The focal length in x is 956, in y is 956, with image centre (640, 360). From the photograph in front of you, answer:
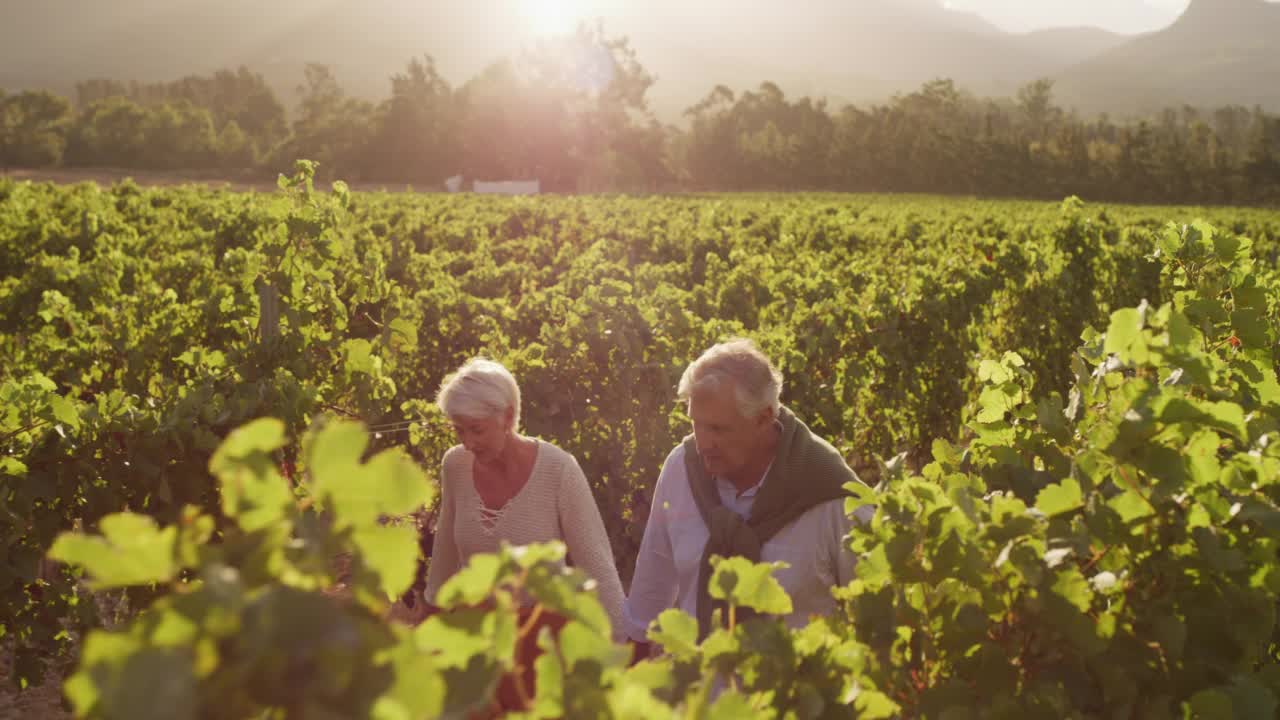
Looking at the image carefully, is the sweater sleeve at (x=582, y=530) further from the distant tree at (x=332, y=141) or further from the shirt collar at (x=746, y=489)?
the distant tree at (x=332, y=141)

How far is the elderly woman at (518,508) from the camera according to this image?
3447 mm

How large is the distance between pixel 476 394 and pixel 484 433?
0.15 metres

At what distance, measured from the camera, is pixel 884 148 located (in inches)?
2852

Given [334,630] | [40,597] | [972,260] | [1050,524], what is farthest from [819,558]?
[972,260]

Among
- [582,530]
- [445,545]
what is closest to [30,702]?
[445,545]

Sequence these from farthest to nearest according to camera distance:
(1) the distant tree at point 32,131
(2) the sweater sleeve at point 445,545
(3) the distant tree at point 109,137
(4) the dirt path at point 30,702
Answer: (3) the distant tree at point 109,137 < (1) the distant tree at point 32,131 < (4) the dirt path at point 30,702 < (2) the sweater sleeve at point 445,545

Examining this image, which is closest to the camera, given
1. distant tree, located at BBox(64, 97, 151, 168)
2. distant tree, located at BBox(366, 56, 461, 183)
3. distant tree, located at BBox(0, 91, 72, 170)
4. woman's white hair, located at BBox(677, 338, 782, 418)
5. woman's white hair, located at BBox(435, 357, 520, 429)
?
woman's white hair, located at BBox(677, 338, 782, 418)

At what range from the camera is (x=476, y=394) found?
318cm

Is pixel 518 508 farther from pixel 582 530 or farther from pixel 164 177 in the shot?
pixel 164 177

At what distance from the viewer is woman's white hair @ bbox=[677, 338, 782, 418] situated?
2.86 meters

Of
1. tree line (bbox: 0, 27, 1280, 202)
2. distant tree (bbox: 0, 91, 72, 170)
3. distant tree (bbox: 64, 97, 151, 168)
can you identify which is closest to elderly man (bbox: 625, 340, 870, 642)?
tree line (bbox: 0, 27, 1280, 202)

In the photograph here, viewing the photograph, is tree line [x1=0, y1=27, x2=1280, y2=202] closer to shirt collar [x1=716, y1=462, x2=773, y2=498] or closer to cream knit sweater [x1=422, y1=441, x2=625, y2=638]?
cream knit sweater [x1=422, y1=441, x2=625, y2=638]

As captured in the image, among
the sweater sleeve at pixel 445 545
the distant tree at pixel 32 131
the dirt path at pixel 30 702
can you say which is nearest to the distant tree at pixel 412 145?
the distant tree at pixel 32 131

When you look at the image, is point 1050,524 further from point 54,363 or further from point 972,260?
point 972,260
